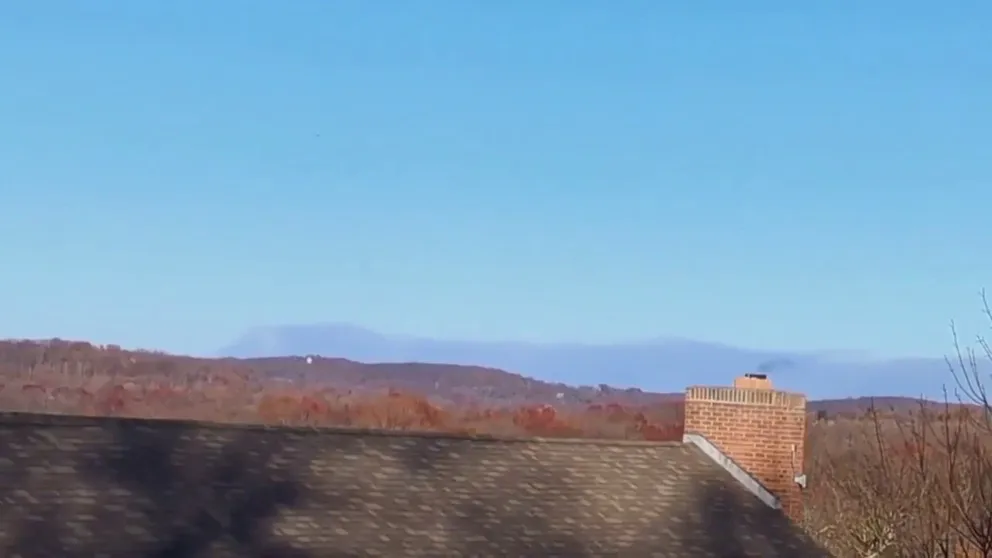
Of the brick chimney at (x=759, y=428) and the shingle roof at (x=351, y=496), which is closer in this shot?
the shingle roof at (x=351, y=496)

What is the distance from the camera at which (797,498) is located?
16.0m

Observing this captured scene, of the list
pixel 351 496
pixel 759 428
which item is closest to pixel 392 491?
pixel 351 496

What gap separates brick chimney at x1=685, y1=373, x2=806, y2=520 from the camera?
51.1ft

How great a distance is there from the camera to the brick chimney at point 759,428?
15.6m

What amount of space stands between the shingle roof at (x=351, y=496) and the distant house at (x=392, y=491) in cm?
2

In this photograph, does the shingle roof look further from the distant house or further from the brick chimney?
the brick chimney

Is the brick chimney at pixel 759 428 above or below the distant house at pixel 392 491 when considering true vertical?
above

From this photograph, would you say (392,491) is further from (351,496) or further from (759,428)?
(759,428)

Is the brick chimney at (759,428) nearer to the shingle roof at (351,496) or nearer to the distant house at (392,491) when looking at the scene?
the distant house at (392,491)

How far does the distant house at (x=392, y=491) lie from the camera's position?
36.3ft

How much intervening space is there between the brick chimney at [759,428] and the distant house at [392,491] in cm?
2

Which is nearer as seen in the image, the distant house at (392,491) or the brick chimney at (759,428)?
the distant house at (392,491)

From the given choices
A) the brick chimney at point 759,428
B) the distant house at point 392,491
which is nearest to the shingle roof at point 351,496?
the distant house at point 392,491

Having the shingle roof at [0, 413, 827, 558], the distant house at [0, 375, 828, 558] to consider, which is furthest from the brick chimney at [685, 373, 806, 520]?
the shingle roof at [0, 413, 827, 558]
